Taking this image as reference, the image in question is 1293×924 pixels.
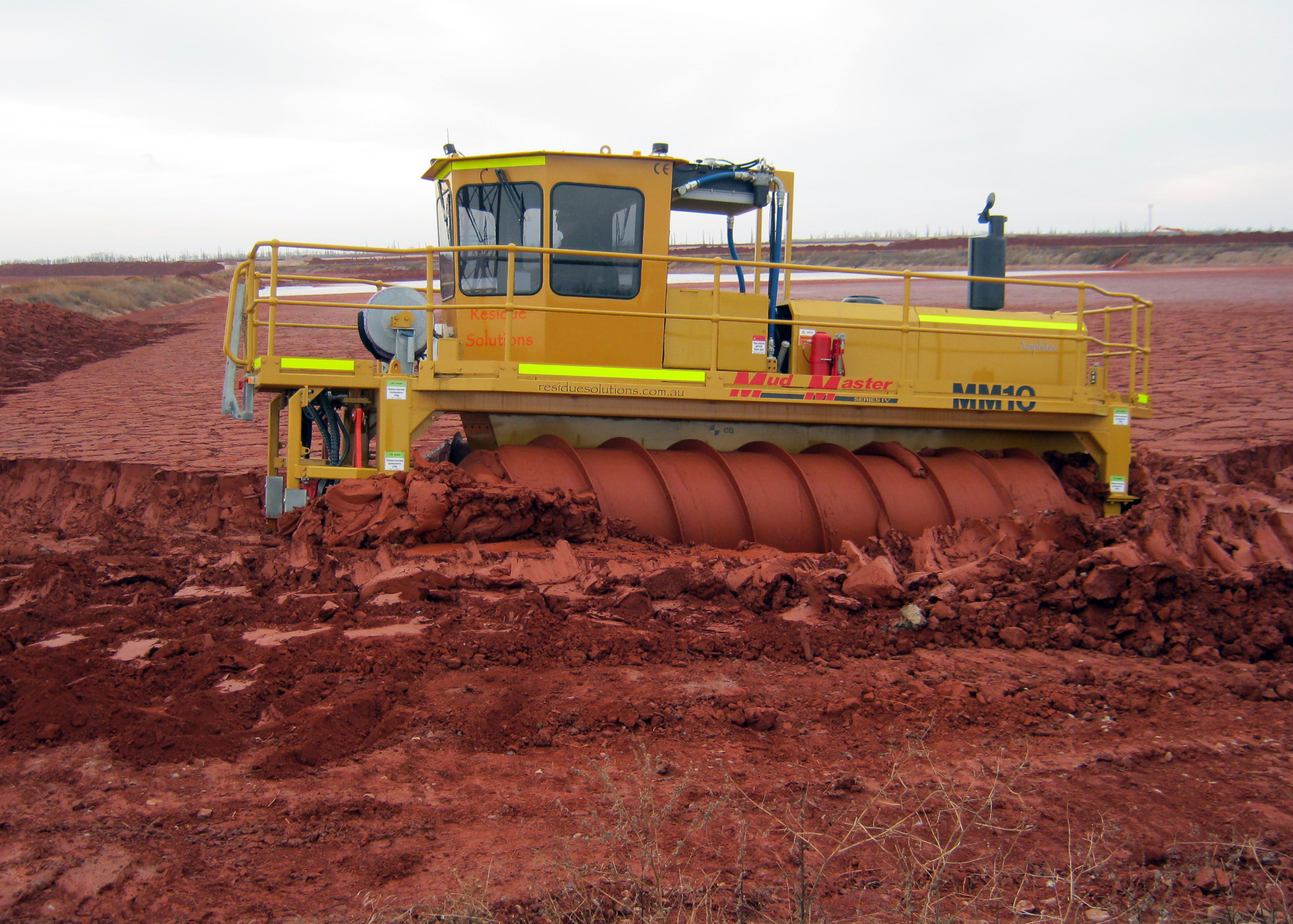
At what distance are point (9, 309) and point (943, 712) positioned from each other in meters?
26.8

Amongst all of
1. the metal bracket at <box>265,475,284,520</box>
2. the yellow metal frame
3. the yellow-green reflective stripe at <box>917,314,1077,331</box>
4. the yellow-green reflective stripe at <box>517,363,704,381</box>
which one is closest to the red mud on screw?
the yellow metal frame

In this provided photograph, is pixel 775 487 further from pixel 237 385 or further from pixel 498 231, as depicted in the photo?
pixel 237 385

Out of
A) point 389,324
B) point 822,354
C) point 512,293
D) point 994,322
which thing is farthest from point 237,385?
point 994,322

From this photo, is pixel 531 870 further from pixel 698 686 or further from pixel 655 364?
pixel 655 364

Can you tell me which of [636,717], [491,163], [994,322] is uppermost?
[491,163]

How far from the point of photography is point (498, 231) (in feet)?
23.8

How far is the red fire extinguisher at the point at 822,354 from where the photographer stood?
7.64 meters

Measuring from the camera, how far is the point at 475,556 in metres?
5.94

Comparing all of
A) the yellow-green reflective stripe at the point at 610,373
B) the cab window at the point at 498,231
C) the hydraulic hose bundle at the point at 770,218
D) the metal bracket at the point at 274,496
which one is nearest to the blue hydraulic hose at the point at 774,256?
the hydraulic hose bundle at the point at 770,218

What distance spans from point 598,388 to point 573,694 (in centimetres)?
278

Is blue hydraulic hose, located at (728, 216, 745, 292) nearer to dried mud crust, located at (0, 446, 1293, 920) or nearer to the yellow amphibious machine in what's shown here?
the yellow amphibious machine

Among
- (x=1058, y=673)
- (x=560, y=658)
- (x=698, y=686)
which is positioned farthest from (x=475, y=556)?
(x=1058, y=673)

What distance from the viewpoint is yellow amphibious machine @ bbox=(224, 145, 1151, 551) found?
22.2ft

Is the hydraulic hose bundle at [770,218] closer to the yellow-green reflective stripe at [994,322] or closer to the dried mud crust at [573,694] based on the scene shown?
the yellow-green reflective stripe at [994,322]
